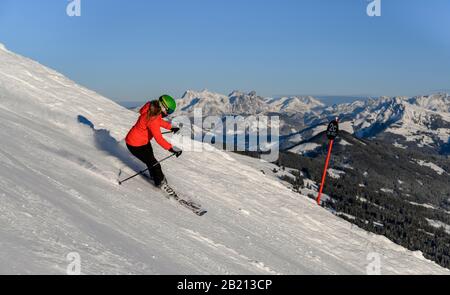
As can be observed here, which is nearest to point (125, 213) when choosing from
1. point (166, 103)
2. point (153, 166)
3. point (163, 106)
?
point (153, 166)

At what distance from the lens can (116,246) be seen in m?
8.83

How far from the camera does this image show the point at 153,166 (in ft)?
48.5

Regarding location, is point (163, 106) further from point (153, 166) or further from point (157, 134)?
point (153, 166)

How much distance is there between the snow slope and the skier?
36.3 inches

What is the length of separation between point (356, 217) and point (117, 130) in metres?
170

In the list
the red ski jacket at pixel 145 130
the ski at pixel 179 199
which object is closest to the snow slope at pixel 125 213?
the ski at pixel 179 199

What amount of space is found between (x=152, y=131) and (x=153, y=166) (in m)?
1.43

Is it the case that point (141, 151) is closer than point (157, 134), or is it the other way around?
point (157, 134)

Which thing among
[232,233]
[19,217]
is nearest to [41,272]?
[19,217]
